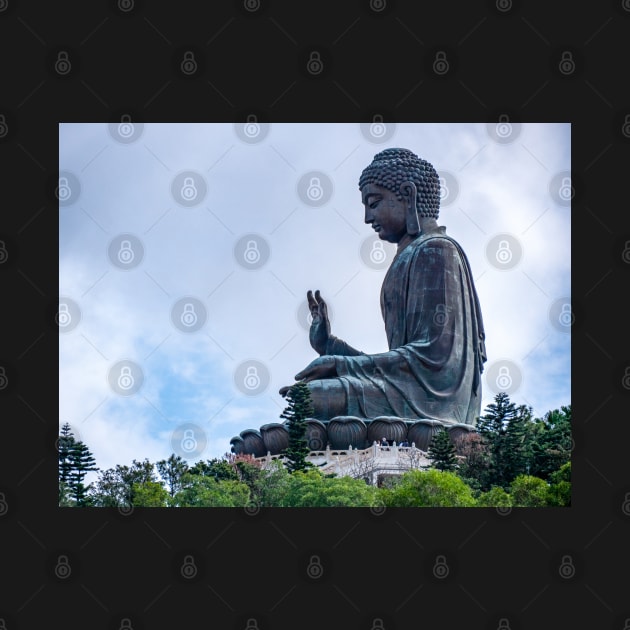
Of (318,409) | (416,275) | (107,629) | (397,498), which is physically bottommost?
(107,629)

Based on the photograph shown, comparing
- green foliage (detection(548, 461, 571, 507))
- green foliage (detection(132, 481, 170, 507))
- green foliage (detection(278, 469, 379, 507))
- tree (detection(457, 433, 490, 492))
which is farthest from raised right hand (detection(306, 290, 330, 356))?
green foliage (detection(548, 461, 571, 507))

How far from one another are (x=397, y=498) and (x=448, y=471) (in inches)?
79.7

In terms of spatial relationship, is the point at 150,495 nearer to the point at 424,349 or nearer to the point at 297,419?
the point at 297,419

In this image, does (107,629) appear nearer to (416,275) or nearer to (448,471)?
(448,471)

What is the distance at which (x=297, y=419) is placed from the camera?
31.8m

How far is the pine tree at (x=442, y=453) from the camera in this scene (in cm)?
3053

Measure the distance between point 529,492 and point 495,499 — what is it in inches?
19.2

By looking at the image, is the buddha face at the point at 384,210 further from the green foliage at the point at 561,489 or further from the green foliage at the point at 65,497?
the green foliage at the point at 65,497

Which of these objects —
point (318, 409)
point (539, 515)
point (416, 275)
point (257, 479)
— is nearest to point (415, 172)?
point (416, 275)

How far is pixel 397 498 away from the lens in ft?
92.8

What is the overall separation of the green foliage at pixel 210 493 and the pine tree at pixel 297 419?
1.59 meters

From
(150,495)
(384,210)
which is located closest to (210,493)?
(150,495)

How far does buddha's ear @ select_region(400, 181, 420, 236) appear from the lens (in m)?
34.0

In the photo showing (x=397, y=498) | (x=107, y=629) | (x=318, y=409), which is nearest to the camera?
(x=107, y=629)
